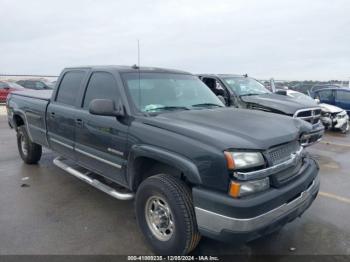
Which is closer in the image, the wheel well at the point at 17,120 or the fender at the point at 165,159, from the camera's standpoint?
the fender at the point at 165,159

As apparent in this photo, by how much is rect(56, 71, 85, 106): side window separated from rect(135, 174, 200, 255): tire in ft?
6.96

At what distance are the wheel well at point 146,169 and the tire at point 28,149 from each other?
3.57m

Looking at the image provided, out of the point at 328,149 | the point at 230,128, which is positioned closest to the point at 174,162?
the point at 230,128

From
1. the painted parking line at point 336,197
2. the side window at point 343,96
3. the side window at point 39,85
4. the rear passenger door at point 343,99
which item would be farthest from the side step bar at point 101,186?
the side window at point 39,85

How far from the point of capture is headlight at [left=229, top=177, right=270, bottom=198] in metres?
2.51

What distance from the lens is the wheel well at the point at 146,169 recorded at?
3119 mm

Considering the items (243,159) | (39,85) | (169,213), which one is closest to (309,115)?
(243,159)

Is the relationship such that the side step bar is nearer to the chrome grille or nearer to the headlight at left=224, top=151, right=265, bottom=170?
the headlight at left=224, top=151, right=265, bottom=170

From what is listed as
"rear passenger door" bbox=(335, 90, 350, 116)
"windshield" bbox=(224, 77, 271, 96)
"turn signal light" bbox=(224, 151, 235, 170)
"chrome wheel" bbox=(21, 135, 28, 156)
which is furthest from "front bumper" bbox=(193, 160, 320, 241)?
"rear passenger door" bbox=(335, 90, 350, 116)

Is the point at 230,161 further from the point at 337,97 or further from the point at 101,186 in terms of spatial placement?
the point at 337,97

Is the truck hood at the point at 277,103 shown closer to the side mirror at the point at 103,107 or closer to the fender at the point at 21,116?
the side mirror at the point at 103,107

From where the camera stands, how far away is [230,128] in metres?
2.92

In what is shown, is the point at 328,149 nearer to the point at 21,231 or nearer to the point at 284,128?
the point at 284,128

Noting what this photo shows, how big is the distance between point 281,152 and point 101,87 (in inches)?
94.9
